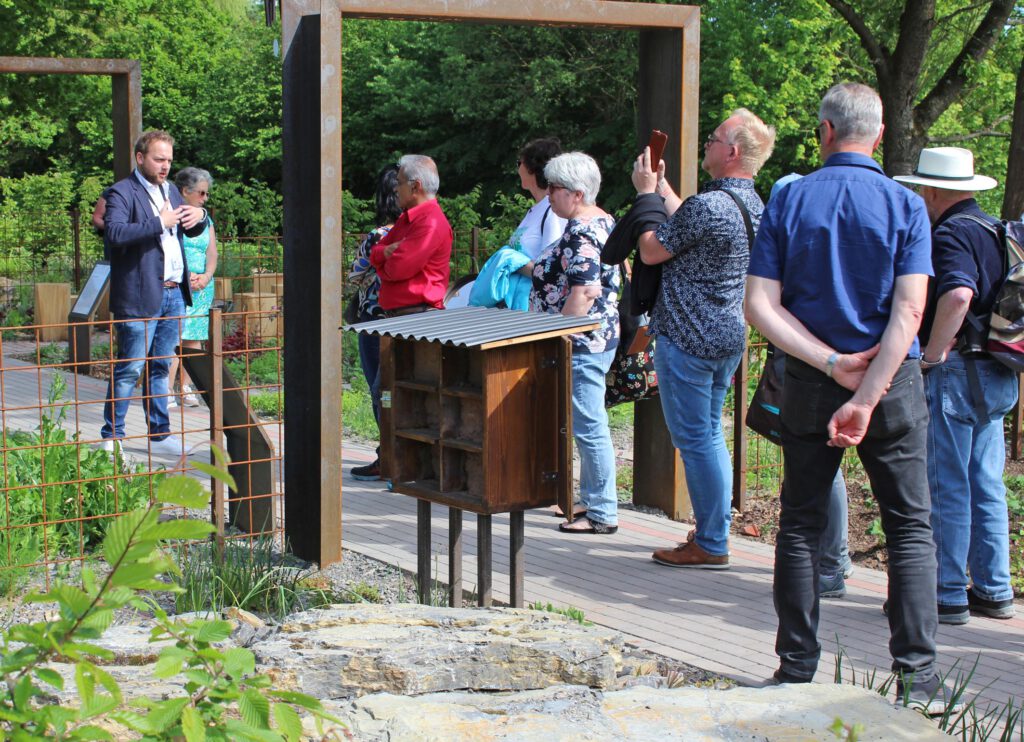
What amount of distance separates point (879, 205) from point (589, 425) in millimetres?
2508

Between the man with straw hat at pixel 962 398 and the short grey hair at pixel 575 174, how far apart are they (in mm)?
1460

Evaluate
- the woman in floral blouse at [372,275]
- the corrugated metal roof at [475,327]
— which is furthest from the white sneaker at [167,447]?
the corrugated metal roof at [475,327]

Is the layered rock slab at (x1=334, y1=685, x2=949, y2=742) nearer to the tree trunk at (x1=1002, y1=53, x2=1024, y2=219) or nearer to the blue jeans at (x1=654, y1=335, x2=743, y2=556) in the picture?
the blue jeans at (x1=654, y1=335, x2=743, y2=556)

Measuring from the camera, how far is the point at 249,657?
223 cm

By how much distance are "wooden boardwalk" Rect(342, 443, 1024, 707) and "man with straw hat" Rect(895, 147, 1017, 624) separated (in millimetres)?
179

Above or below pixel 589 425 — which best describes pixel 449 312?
above

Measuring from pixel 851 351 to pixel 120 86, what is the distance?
7982 mm

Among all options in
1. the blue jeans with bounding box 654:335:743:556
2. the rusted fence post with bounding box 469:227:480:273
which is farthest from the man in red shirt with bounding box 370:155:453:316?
the rusted fence post with bounding box 469:227:480:273

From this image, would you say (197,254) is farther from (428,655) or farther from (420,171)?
(428,655)

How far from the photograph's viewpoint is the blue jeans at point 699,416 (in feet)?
17.8

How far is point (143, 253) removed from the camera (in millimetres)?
7715

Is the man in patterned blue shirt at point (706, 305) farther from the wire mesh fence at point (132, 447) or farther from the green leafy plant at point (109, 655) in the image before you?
the green leafy plant at point (109, 655)

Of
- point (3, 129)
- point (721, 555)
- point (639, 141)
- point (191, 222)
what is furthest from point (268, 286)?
point (3, 129)

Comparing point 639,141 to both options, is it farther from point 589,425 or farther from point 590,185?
point 589,425
